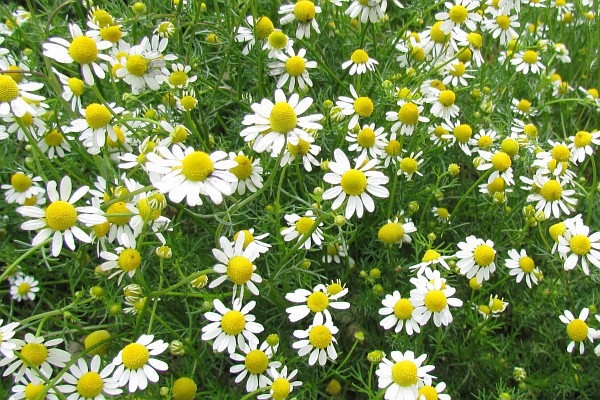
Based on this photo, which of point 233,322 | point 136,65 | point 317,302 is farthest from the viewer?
point 136,65

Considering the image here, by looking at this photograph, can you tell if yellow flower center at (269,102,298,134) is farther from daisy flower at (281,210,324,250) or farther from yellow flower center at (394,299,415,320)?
yellow flower center at (394,299,415,320)

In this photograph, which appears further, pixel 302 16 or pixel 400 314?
pixel 302 16

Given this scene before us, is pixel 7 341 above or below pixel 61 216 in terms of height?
below

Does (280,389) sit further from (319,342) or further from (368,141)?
(368,141)

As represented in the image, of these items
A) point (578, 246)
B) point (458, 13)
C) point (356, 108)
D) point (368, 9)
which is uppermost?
A: point (458, 13)

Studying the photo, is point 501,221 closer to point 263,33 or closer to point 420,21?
point 420,21

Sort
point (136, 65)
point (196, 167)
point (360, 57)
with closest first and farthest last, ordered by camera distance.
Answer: point (196, 167)
point (136, 65)
point (360, 57)

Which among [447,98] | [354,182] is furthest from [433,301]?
[447,98]

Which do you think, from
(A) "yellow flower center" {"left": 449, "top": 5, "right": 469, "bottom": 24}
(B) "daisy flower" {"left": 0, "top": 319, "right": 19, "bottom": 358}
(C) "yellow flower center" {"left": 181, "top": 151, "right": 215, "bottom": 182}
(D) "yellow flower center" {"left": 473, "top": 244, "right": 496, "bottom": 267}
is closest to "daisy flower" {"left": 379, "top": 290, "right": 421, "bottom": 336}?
(D) "yellow flower center" {"left": 473, "top": 244, "right": 496, "bottom": 267}
